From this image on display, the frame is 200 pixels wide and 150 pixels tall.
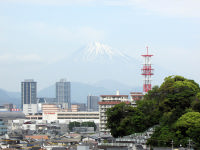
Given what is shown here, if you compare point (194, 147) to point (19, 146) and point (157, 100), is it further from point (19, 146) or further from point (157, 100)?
point (19, 146)

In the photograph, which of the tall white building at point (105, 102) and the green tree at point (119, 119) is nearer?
the green tree at point (119, 119)

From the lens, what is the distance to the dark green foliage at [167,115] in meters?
52.1

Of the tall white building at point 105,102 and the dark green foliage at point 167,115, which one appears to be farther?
the tall white building at point 105,102

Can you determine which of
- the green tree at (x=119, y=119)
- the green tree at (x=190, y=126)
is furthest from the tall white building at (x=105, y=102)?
the green tree at (x=190, y=126)

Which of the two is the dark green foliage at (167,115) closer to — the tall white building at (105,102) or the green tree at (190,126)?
the green tree at (190,126)

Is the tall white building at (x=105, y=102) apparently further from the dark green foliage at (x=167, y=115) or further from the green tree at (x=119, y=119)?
the green tree at (x=119, y=119)

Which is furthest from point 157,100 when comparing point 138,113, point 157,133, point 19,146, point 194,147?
point 19,146

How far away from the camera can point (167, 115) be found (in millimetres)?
56781

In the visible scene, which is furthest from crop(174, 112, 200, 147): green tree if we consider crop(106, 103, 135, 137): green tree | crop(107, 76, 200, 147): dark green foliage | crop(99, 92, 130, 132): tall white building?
crop(99, 92, 130, 132): tall white building

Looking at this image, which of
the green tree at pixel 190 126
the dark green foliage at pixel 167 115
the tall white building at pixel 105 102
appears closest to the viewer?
the green tree at pixel 190 126

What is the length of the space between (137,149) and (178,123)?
4.85 m

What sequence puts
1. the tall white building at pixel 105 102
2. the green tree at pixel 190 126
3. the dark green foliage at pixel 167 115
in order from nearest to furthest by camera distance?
the green tree at pixel 190 126 < the dark green foliage at pixel 167 115 < the tall white building at pixel 105 102

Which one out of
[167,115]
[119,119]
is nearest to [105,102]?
[119,119]

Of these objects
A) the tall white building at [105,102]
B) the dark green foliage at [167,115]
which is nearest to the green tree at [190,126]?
the dark green foliage at [167,115]
